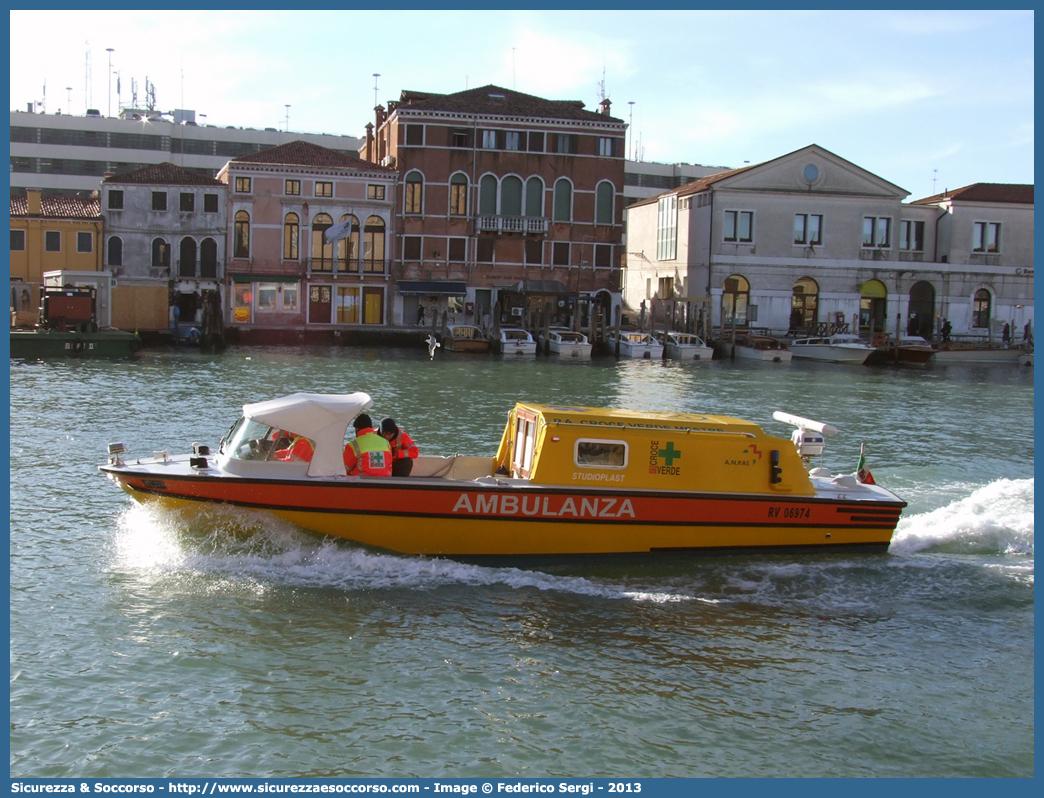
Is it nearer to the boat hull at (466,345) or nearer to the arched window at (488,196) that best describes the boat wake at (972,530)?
the boat hull at (466,345)

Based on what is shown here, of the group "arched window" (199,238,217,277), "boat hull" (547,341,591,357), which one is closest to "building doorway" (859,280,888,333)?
"boat hull" (547,341,591,357)

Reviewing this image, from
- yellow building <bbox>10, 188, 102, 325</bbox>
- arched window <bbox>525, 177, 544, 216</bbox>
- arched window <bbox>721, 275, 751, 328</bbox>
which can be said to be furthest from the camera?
arched window <bbox>525, 177, 544, 216</bbox>

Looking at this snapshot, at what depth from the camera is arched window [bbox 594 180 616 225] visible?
56.9 metres

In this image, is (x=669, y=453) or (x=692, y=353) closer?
(x=669, y=453)

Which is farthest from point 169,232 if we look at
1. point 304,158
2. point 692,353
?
point 692,353

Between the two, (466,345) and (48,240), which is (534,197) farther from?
(48,240)

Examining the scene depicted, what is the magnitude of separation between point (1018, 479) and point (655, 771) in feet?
42.8

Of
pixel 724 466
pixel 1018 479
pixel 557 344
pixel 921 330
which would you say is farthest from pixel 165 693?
pixel 921 330

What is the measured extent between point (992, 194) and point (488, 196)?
2823 centimetres

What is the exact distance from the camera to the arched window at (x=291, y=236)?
53938 millimetres

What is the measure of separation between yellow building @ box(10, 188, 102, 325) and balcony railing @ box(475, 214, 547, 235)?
19.5m

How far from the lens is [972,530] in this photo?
13680mm

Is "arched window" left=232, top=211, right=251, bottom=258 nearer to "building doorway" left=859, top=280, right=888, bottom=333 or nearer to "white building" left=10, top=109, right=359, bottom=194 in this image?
"white building" left=10, top=109, right=359, bottom=194

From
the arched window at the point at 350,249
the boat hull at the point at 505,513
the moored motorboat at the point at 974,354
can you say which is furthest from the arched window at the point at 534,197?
the boat hull at the point at 505,513
